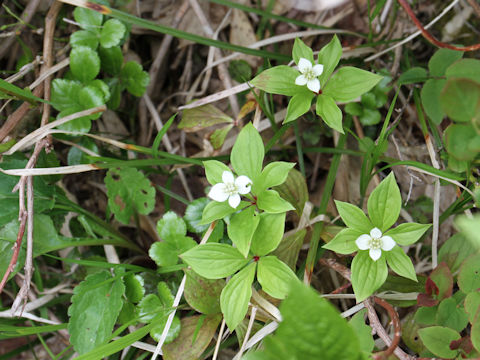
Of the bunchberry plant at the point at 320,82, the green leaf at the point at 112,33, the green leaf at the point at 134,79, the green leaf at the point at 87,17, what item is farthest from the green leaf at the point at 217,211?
the green leaf at the point at 87,17

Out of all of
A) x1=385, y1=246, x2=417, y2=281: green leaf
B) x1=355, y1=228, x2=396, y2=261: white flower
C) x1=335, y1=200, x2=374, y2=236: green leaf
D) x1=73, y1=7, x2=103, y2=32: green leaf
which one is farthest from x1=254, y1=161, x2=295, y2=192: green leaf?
x1=73, y1=7, x2=103, y2=32: green leaf

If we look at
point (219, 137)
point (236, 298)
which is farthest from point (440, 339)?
point (219, 137)

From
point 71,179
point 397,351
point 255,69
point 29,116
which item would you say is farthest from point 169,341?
point 255,69

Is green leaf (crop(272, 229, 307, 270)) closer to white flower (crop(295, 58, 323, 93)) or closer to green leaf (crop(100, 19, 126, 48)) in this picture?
white flower (crop(295, 58, 323, 93))

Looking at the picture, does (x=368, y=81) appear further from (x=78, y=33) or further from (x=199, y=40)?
(x=78, y=33)

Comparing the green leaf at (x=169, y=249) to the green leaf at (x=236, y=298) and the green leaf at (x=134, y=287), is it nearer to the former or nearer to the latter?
the green leaf at (x=134, y=287)
